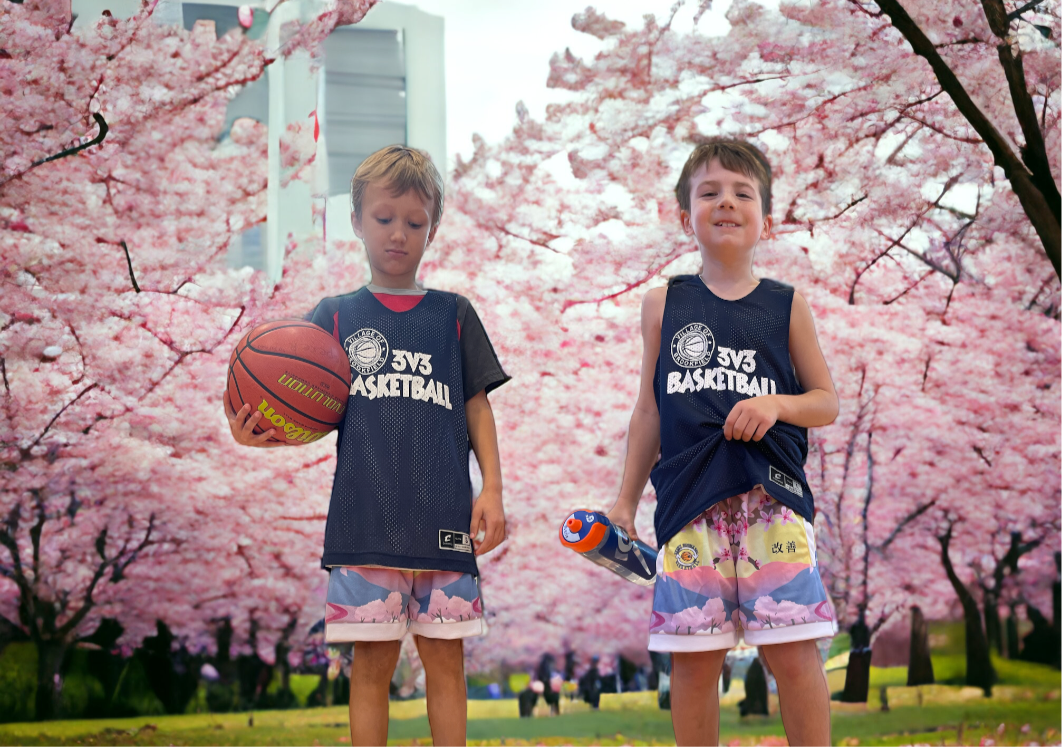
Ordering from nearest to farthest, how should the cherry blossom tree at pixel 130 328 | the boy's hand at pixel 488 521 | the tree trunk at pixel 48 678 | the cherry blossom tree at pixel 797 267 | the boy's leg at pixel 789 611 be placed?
the boy's leg at pixel 789 611, the boy's hand at pixel 488 521, the tree trunk at pixel 48 678, the cherry blossom tree at pixel 130 328, the cherry blossom tree at pixel 797 267

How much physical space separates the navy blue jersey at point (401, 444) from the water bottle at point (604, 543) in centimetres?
22

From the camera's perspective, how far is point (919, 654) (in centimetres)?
290

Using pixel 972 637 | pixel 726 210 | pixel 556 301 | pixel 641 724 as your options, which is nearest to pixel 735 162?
pixel 726 210

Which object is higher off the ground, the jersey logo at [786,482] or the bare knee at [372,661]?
the jersey logo at [786,482]

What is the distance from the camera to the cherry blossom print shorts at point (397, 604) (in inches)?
60.5

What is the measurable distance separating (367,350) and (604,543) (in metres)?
0.62

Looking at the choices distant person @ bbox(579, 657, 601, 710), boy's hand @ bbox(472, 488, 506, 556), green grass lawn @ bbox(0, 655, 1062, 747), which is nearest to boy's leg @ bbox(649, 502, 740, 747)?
boy's hand @ bbox(472, 488, 506, 556)

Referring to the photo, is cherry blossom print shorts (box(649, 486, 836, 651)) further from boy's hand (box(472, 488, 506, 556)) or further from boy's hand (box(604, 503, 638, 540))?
boy's hand (box(472, 488, 506, 556))

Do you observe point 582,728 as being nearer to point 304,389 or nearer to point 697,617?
point 697,617

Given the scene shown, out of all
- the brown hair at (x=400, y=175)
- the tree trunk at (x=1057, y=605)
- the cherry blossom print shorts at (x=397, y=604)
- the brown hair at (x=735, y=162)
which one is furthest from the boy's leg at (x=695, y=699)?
the tree trunk at (x=1057, y=605)

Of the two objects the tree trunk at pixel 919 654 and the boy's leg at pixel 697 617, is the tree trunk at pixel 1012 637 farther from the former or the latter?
the boy's leg at pixel 697 617

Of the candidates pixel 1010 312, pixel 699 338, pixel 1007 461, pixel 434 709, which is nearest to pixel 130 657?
pixel 434 709

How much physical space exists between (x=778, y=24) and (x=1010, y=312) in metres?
1.38

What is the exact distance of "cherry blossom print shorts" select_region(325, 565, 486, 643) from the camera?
154 cm
